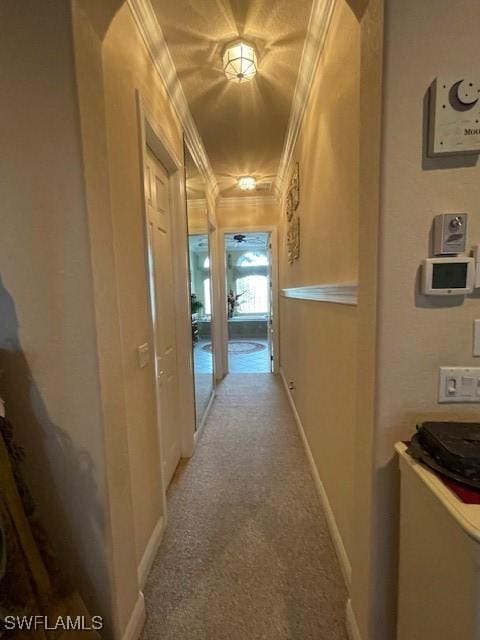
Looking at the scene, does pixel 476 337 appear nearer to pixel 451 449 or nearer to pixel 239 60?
pixel 451 449

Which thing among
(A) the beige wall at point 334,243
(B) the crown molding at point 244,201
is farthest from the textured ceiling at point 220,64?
(B) the crown molding at point 244,201

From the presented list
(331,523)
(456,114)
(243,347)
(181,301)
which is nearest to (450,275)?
(456,114)

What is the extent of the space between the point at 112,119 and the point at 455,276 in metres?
1.32

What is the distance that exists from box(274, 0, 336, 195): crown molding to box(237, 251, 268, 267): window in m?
7.40

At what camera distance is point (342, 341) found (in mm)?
1375

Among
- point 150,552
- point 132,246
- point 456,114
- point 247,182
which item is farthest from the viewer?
point 247,182

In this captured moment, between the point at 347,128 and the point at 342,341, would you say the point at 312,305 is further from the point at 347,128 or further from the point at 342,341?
the point at 347,128

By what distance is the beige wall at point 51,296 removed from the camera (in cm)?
88

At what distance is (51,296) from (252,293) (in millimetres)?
9626

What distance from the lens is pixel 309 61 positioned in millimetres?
1719

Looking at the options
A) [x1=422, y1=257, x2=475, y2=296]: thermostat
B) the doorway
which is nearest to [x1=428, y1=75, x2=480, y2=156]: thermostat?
[x1=422, y1=257, x2=475, y2=296]: thermostat

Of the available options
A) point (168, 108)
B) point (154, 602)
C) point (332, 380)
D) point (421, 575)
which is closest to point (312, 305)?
point (332, 380)

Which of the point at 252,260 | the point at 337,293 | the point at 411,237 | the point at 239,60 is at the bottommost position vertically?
the point at 337,293

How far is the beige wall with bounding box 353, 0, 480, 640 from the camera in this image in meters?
0.80
